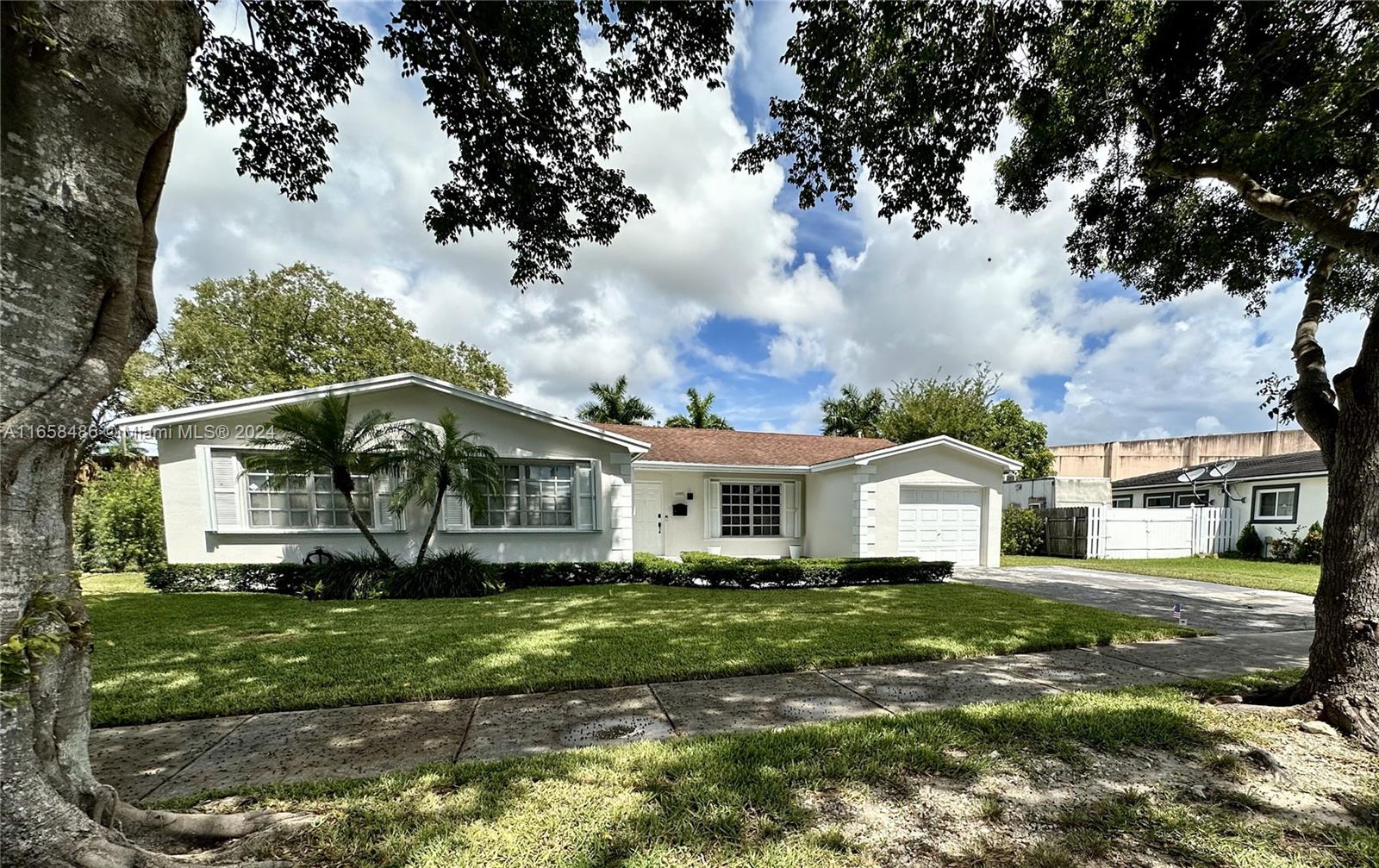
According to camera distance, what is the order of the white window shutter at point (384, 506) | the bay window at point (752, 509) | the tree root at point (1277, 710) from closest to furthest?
the tree root at point (1277, 710) < the white window shutter at point (384, 506) < the bay window at point (752, 509)

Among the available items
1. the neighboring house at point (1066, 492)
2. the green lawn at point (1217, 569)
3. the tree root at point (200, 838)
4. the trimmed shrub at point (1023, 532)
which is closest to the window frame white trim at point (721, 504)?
the green lawn at point (1217, 569)

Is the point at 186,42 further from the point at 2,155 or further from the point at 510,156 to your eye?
the point at 510,156

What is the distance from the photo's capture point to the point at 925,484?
1352 centimetres

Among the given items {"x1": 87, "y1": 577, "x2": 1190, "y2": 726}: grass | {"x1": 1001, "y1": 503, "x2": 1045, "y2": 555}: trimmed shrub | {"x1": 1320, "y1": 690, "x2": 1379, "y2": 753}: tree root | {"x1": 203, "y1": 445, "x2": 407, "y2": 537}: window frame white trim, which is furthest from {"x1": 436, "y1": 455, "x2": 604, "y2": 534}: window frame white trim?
{"x1": 1001, "y1": 503, "x2": 1045, "y2": 555}: trimmed shrub

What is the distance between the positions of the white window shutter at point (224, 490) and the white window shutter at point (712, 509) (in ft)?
34.8

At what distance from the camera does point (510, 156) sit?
5.92 metres

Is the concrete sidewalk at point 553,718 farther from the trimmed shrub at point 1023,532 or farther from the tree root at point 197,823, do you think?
the trimmed shrub at point 1023,532

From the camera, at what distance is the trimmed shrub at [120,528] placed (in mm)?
11445

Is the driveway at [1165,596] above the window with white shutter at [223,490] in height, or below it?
below

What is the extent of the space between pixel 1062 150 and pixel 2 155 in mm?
9020

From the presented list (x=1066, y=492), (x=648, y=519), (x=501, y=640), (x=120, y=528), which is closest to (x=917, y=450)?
(x=648, y=519)

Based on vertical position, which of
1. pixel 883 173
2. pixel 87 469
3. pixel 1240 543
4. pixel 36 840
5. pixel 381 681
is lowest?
pixel 1240 543

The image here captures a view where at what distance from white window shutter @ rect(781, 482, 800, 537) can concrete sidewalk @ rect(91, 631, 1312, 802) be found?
9.77m

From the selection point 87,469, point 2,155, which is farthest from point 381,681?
point 87,469
